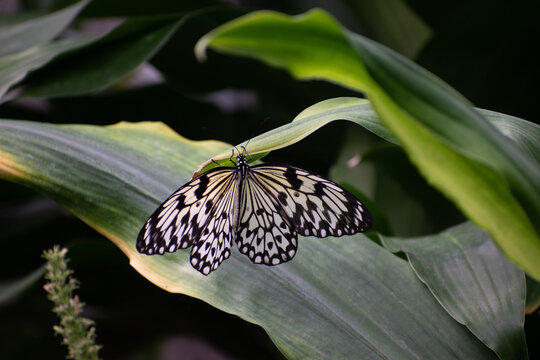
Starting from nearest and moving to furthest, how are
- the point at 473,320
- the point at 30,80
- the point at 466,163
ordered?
1. the point at 466,163
2. the point at 473,320
3. the point at 30,80

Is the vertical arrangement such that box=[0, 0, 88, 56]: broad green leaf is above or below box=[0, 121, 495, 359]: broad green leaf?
above

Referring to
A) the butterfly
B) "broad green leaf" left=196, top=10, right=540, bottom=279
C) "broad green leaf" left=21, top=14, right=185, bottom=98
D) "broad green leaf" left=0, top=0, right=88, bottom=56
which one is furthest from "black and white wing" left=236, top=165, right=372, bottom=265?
"broad green leaf" left=0, top=0, right=88, bottom=56

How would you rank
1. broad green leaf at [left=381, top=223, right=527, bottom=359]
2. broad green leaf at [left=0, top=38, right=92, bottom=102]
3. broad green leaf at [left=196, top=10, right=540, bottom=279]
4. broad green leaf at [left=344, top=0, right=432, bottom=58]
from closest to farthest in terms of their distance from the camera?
1. broad green leaf at [left=196, top=10, right=540, bottom=279]
2. broad green leaf at [left=381, top=223, right=527, bottom=359]
3. broad green leaf at [left=0, top=38, right=92, bottom=102]
4. broad green leaf at [left=344, top=0, right=432, bottom=58]

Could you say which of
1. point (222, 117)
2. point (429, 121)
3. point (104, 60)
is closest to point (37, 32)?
point (104, 60)

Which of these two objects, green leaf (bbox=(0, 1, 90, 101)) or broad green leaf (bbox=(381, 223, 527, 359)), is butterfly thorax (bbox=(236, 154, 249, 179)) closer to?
broad green leaf (bbox=(381, 223, 527, 359))

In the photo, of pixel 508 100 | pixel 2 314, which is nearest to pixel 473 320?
pixel 508 100

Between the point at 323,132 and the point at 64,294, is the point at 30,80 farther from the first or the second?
the point at 323,132

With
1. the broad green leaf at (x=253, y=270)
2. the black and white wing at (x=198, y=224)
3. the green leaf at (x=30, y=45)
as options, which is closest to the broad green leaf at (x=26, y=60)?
the green leaf at (x=30, y=45)
